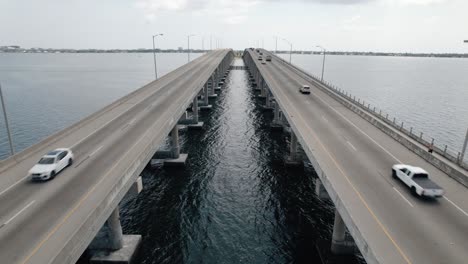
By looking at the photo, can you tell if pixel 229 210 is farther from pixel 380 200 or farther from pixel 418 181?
pixel 418 181

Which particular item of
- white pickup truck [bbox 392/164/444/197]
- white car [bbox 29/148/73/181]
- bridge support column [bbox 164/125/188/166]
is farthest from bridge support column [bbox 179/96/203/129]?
white pickup truck [bbox 392/164/444/197]

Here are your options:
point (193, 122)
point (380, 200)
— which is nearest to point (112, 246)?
point (380, 200)

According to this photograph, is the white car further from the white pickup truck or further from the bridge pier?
the white pickup truck

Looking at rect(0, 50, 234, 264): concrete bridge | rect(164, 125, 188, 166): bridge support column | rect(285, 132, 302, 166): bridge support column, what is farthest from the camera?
rect(285, 132, 302, 166): bridge support column

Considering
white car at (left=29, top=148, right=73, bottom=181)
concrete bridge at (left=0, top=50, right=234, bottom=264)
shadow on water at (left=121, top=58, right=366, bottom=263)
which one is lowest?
shadow on water at (left=121, top=58, right=366, bottom=263)

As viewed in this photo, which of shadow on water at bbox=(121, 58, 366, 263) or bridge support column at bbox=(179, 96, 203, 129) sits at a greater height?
bridge support column at bbox=(179, 96, 203, 129)
